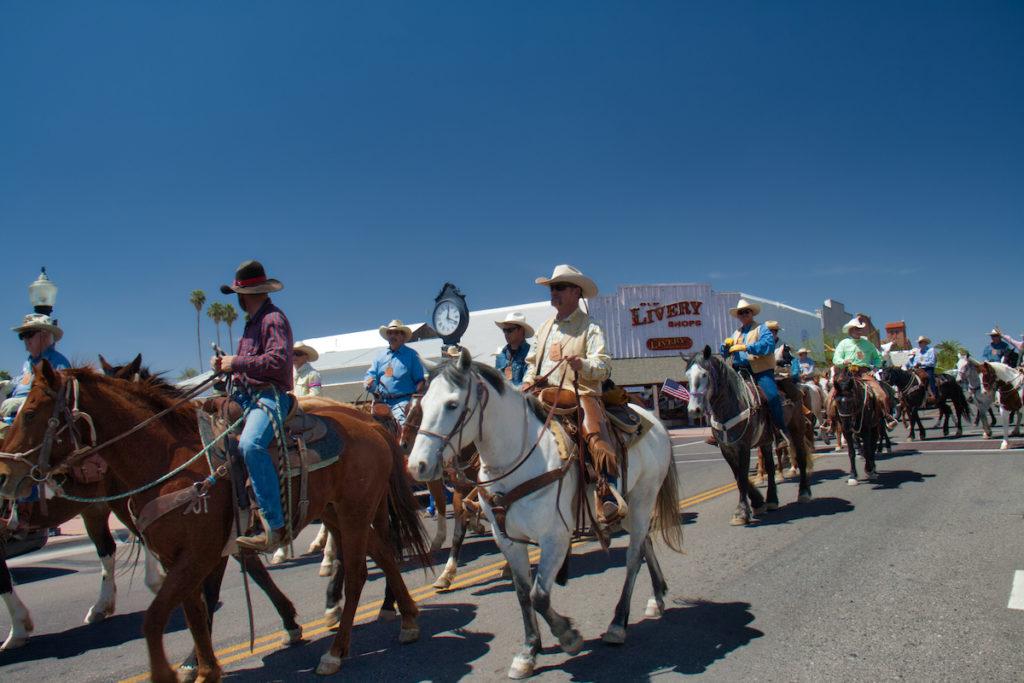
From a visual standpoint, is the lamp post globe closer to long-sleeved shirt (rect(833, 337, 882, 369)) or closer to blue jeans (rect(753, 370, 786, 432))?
blue jeans (rect(753, 370, 786, 432))

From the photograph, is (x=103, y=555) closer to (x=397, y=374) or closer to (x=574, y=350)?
(x=397, y=374)

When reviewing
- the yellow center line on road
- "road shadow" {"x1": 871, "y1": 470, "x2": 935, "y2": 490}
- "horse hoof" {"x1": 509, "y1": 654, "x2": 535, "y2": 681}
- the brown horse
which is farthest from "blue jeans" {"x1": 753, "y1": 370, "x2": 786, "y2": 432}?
the brown horse

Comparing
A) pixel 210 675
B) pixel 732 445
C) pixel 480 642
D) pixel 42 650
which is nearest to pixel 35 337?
pixel 42 650

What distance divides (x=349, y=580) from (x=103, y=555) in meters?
3.77

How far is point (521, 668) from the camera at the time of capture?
13.9 feet

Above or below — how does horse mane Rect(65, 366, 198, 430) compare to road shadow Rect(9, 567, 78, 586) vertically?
above

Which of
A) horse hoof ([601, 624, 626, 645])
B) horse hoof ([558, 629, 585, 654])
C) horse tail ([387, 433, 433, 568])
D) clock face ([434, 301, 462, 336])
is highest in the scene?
clock face ([434, 301, 462, 336])

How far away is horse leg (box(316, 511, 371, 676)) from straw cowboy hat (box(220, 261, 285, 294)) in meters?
1.89

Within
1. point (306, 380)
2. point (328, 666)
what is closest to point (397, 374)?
point (306, 380)

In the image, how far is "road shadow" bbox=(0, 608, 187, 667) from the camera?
5695mm

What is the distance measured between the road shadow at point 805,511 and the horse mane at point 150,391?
23.0 feet

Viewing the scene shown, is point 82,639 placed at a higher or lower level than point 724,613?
lower

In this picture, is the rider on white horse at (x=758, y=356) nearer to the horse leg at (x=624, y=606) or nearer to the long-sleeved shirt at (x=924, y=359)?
the horse leg at (x=624, y=606)

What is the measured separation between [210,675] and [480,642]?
1.95 m
